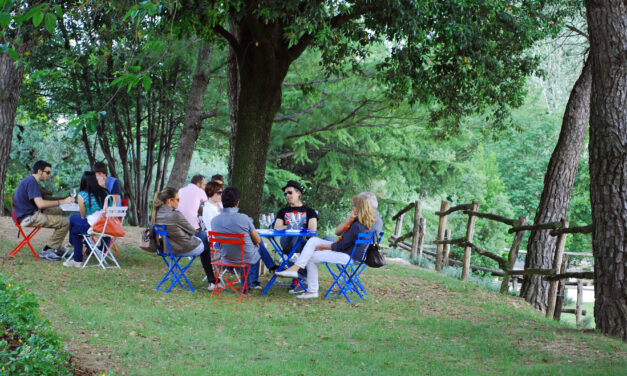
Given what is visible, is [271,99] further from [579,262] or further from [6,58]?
[579,262]

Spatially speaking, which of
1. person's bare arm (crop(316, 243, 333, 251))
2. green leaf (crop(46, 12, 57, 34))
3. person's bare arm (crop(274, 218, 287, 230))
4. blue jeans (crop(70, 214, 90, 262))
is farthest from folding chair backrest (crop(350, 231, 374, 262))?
green leaf (crop(46, 12, 57, 34))

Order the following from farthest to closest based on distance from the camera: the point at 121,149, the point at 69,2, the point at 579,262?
the point at 579,262 < the point at 121,149 < the point at 69,2

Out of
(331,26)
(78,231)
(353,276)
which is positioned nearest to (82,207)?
(78,231)

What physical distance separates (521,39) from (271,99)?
177 inches

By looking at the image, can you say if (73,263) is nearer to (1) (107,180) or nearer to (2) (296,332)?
(1) (107,180)

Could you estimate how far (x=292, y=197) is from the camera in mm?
8656

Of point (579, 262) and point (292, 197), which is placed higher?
point (292, 197)

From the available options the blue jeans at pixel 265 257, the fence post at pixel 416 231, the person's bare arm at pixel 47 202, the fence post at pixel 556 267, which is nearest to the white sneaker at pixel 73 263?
the person's bare arm at pixel 47 202

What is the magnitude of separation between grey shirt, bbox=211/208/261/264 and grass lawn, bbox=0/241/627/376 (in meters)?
0.55

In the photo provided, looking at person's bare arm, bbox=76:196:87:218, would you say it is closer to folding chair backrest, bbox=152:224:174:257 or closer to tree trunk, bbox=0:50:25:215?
folding chair backrest, bbox=152:224:174:257

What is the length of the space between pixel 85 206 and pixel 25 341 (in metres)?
4.60

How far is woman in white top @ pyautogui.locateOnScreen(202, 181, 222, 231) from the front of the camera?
9055 mm

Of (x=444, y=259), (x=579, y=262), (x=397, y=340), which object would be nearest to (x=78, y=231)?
(x=397, y=340)

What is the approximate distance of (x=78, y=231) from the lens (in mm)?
9195
